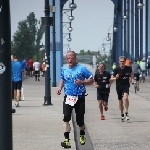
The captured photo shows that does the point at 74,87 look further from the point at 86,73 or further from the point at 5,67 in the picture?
the point at 5,67

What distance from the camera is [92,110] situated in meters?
22.1

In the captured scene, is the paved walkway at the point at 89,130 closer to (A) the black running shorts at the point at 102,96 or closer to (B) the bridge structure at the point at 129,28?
(A) the black running shorts at the point at 102,96

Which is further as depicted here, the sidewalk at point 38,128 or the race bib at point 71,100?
the sidewalk at point 38,128

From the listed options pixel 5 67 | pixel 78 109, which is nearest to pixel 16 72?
pixel 78 109

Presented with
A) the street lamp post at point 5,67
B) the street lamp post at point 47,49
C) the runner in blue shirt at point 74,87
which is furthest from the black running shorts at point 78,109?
the street lamp post at point 47,49

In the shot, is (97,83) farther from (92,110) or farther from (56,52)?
(56,52)

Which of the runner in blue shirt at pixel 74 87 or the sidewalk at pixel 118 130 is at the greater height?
the runner in blue shirt at pixel 74 87

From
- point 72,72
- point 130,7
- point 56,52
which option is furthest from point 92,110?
point 130,7

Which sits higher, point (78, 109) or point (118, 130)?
point (78, 109)

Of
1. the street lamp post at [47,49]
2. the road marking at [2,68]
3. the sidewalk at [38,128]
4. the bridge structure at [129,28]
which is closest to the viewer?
the road marking at [2,68]

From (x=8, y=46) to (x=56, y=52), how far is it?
36214 mm

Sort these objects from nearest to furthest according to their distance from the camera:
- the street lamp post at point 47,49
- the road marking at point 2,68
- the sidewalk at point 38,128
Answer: the road marking at point 2,68
the sidewalk at point 38,128
the street lamp post at point 47,49

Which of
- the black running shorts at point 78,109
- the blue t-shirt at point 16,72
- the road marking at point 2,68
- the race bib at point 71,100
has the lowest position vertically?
the black running shorts at point 78,109

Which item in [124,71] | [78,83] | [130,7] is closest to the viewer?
[78,83]
